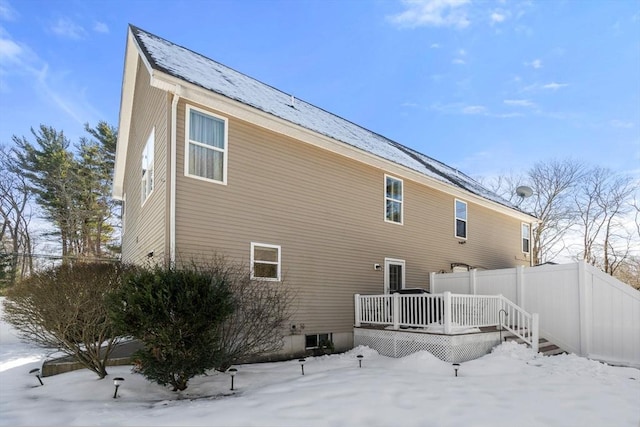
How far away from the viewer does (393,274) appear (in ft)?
40.5

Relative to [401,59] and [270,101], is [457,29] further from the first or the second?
[270,101]

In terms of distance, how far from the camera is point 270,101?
444 inches

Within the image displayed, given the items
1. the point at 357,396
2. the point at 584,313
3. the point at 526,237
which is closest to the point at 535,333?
the point at 584,313

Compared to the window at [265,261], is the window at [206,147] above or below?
above

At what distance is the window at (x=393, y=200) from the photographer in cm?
1243

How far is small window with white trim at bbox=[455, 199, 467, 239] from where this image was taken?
1504 centimetres

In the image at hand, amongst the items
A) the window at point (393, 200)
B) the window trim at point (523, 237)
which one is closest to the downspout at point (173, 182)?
the window at point (393, 200)

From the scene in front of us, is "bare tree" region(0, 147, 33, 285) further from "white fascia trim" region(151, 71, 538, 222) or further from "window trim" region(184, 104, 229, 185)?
"white fascia trim" region(151, 71, 538, 222)

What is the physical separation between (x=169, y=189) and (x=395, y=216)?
7257 mm

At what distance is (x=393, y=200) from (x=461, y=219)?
409cm

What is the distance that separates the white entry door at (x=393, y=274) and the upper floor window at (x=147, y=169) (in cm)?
698

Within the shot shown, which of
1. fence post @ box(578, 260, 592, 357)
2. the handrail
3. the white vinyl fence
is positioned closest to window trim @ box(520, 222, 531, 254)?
the white vinyl fence

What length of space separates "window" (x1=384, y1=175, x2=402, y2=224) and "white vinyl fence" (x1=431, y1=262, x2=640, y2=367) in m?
3.70

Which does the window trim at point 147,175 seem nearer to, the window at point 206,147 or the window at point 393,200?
the window at point 206,147
